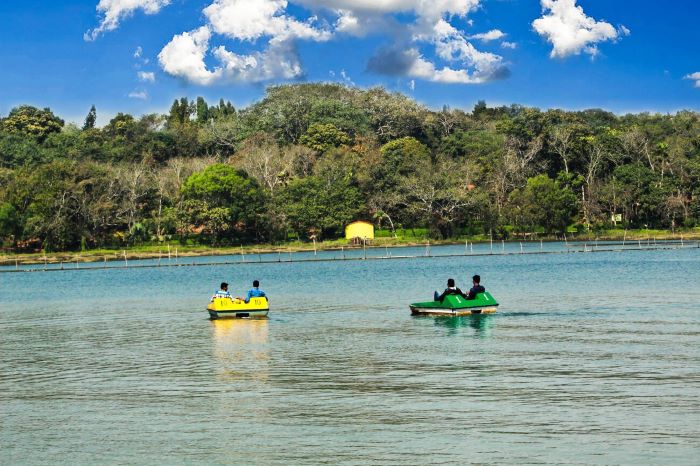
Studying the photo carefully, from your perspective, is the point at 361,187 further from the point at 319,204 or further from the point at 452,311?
the point at 452,311

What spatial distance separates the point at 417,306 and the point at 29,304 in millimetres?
28984

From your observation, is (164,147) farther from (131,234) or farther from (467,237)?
(467,237)

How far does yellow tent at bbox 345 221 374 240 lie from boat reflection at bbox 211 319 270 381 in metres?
79.3

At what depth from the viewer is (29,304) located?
57625 millimetres

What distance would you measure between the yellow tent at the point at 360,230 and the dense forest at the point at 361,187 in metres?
1.27

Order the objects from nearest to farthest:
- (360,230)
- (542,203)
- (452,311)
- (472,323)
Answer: (472,323)
(452,311)
(542,203)
(360,230)

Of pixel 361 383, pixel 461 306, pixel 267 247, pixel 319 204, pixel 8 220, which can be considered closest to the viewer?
pixel 361 383

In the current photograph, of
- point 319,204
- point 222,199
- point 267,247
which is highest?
point 222,199

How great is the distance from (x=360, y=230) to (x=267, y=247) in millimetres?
12103

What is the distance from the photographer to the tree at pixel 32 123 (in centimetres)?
15950

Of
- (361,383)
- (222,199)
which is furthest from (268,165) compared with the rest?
(361,383)

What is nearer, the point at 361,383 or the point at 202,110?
the point at 361,383

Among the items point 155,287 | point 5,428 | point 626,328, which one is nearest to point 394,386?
point 5,428

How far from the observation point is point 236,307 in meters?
40.2
